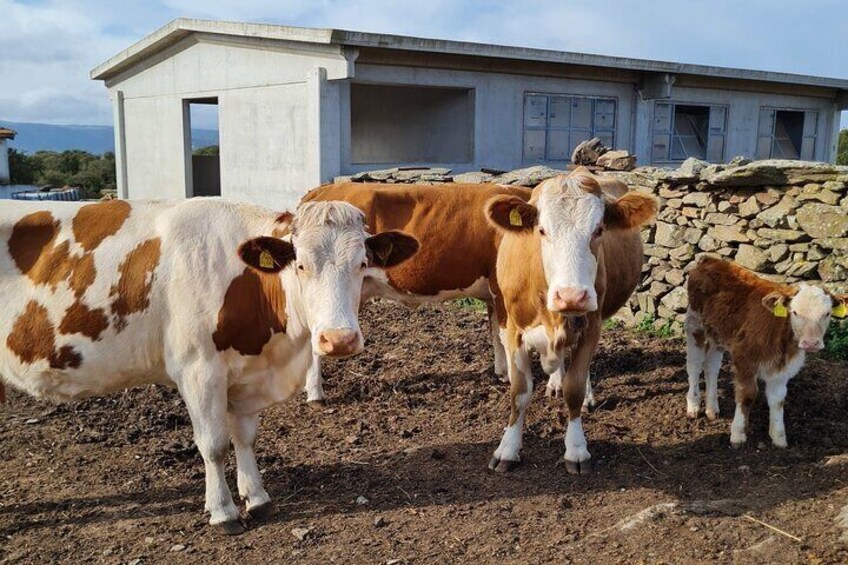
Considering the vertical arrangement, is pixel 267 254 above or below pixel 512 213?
below

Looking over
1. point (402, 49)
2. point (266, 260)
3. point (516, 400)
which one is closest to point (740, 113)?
point (402, 49)

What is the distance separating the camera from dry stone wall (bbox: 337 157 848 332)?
7430 mm

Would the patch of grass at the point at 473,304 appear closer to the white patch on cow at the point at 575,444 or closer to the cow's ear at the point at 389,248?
the white patch on cow at the point at 575,444

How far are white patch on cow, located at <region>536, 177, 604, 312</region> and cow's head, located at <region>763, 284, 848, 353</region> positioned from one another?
167 cm

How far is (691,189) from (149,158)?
43.7 feet

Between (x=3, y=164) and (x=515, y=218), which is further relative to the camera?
(x=3, y=164)

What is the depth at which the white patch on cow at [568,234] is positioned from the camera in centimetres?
446

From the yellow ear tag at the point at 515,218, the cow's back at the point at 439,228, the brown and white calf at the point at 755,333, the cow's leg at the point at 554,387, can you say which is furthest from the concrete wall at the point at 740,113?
the yellow ear tag at the point at 515,218

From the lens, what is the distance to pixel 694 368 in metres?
6.21

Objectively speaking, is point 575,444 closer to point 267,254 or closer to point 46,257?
point 267,254

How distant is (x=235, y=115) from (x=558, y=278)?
1238cm

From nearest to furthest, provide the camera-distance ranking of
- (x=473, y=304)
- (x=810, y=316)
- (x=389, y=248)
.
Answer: (x=389, y=248) → (x=810, y=316) → (x=473, y=304)

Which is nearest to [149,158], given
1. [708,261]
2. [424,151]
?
[424,151]

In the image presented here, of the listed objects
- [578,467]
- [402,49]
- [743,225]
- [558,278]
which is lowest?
[578,467]
